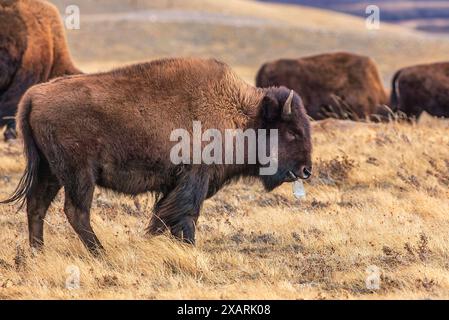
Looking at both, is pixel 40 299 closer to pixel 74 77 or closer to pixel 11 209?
→ pixel 74 77

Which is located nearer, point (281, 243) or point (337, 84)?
point (281, 243)

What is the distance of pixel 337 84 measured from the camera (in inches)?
747

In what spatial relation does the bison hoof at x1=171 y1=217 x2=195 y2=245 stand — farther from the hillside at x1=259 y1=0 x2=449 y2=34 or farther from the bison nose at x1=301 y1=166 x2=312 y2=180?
the hillside at x1=259 y1=0 x2=449 y2=34

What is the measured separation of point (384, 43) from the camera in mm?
60062

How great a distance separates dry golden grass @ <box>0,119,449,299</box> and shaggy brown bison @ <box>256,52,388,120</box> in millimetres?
7174

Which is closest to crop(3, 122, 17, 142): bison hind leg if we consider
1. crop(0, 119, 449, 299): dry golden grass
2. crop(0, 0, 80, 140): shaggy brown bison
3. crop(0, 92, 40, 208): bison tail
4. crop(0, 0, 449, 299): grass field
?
crop(0, 0, 449, 299): grass field

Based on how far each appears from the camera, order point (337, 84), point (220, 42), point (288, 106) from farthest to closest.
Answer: point (220, 42) < point (337, 84) < point (288, 106)

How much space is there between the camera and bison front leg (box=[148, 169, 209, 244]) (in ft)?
25.4

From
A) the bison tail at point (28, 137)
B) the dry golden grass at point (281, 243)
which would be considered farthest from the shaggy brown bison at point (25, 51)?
the bison tail at point (28, 137)

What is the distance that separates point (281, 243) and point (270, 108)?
1.20 m

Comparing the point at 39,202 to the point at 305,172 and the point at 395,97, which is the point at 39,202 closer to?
the point at 305,172

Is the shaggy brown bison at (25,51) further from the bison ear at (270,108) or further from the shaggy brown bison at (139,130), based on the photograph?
the bison ear at (270,108)

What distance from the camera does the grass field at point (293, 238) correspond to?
6832 millimetres

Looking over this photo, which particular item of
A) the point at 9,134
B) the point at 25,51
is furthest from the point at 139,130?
the point at 9,134
